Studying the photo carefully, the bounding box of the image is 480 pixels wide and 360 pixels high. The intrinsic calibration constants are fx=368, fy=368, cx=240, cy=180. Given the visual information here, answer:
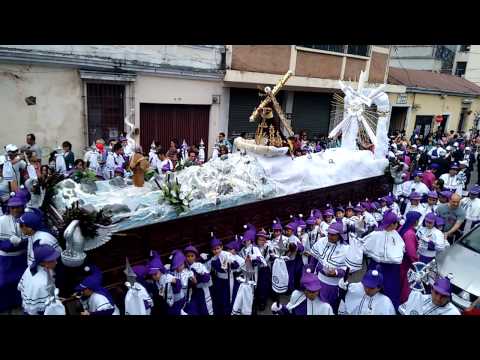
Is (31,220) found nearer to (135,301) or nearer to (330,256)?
(135,301)

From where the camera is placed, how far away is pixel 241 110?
14094 millimetres

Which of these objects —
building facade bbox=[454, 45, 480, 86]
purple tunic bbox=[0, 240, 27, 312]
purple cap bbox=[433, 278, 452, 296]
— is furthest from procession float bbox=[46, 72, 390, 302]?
building facade bbox=[454, 45, 480, 86]

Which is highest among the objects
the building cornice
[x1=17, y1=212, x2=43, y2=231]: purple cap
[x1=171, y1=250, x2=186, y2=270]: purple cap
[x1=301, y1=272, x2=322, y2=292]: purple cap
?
the building cornice


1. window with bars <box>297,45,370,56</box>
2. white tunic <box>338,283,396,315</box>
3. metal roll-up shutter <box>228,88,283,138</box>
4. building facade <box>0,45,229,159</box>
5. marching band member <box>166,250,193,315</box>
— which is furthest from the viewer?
window with bars <box>297,45,370,56</box>

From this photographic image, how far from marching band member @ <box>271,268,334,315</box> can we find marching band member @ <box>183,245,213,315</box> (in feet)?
3.51

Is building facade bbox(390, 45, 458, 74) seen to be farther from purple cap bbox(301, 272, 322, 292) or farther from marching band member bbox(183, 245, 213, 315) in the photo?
purple cap bbox(301, 272, 322, 292)

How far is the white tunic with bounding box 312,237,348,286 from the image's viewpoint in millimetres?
4793

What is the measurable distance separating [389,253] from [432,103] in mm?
19755

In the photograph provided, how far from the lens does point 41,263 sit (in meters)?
3.66

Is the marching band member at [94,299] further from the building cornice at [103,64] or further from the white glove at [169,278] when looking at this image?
the building cornice at [103,64]

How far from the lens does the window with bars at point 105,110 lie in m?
10.2

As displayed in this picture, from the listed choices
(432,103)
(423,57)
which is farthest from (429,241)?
(423,57)

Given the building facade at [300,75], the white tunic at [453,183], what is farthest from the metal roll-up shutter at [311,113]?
the white tunic at [453,183]

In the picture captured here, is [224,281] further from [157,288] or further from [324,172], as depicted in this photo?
[324,172]
